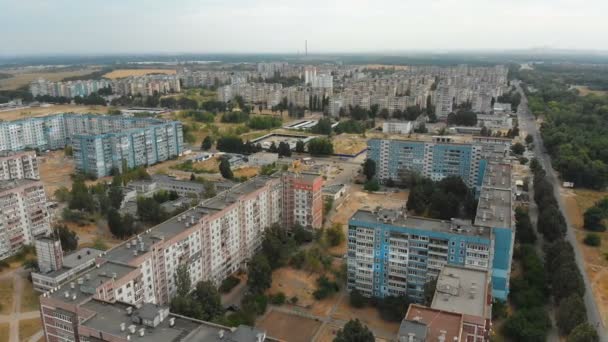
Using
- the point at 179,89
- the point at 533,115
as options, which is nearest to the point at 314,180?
the point at 533,115

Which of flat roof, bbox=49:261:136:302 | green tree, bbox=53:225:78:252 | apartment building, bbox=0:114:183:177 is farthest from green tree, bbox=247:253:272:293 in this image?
apartment building, bbox=0:114:183:177

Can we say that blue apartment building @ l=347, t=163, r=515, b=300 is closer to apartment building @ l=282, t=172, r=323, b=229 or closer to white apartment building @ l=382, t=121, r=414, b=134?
apartment building @ l=282, t=172, r=323, b=229

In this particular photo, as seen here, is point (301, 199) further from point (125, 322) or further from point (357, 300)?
point (125, 322)

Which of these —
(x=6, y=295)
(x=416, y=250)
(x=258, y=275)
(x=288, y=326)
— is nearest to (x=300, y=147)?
(x=258, y=275)

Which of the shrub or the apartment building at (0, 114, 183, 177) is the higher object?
the apartment building at (0, 114, 183, 177)

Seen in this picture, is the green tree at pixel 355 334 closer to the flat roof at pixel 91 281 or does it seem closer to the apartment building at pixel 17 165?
the flat roof at pixel 91 281

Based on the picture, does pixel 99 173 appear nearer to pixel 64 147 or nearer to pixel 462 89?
pixel 64 147
